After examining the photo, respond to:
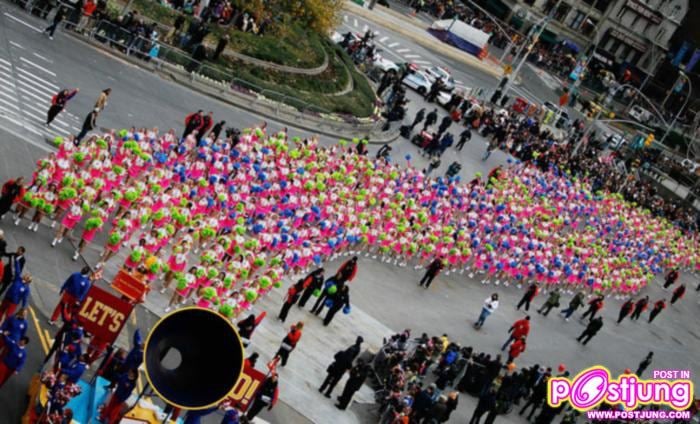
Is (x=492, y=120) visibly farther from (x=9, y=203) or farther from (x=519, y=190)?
(x=9, y=203)

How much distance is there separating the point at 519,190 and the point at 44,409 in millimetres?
33229

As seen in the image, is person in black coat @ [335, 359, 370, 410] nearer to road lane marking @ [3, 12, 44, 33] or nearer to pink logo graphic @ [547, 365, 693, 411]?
pink logo graphic @ [547, 365, 693, 411]

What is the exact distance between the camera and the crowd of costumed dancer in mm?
22375

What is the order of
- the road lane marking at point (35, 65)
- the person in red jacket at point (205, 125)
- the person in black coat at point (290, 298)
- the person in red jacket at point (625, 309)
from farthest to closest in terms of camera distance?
the person in red jacket at point (625, 309) < the person in red jacket at point (205, 125) < the road lane marking at point (35, 65) < the person in black coat at point (290, 298)

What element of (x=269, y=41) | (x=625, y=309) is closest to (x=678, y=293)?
(x=625, y=309)

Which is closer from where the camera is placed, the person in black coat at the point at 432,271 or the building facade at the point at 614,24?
the person in black coat at the point at 432,271

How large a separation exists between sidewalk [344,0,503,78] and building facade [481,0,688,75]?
2050cm

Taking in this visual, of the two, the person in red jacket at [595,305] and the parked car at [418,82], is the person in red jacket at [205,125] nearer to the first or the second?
the person in red jacket at [595,305]

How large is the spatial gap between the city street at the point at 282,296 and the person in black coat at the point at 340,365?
427 mm

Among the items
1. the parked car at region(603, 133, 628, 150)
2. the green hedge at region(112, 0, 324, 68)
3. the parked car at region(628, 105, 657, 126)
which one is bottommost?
the green hedge at region(112, 0, 324, 68)

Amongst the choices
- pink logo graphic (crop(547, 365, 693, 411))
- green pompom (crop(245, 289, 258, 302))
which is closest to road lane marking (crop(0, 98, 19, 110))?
green pompom (crop(245, 289, 258, 302))

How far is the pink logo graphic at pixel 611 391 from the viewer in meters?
28.7

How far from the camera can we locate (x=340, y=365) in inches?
901

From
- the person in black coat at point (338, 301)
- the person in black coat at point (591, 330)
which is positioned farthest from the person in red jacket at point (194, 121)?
the person in black coat at point (591, 330)
